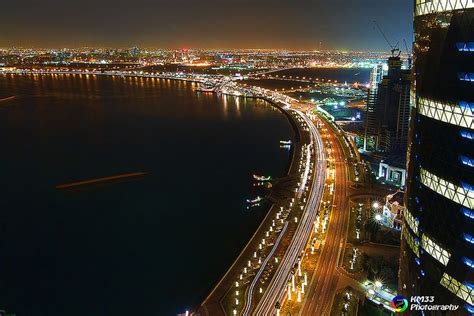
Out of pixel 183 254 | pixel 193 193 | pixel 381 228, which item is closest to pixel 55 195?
pixel 193 193

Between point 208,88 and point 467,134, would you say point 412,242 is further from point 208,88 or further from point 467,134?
point 208,88

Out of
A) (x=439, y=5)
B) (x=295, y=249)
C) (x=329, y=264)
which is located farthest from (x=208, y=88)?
(x=439, y=5)

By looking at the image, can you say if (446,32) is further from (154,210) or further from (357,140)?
(357,140)

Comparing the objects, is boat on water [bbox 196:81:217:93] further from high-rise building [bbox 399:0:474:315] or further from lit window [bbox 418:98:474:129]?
lit window [bbox 418:98:474:129]

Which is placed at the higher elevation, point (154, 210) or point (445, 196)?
point (445, 196)

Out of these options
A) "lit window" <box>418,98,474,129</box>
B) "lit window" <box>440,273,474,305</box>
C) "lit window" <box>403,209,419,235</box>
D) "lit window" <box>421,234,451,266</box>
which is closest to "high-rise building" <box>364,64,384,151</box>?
"lit window" <box>403,209,419,235</box>
